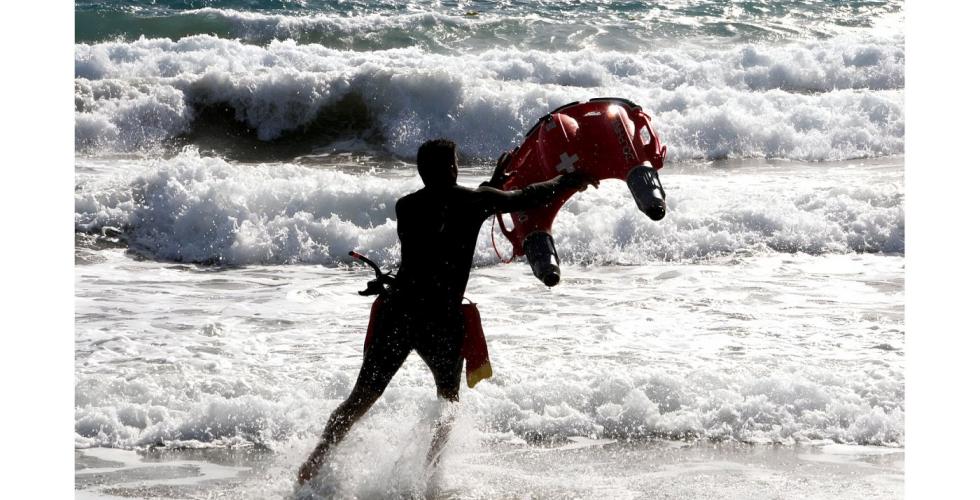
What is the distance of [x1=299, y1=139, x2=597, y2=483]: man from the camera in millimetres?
4609

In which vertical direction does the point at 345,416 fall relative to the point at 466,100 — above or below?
below

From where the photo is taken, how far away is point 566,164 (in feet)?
16.4

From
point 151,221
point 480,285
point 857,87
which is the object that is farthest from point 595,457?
point 857,87

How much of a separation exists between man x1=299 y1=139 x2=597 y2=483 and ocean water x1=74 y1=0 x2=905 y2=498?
0.42 meters

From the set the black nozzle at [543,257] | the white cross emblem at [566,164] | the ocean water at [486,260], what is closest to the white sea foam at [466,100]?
the ocean water at [486,260]

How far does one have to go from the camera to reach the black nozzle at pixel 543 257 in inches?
187

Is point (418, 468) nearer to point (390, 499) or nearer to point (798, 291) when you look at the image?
point (390, 499)

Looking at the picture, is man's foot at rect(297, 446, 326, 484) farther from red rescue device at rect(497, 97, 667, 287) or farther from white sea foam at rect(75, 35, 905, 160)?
white sea foam at rect(75, 35, 905, 160)

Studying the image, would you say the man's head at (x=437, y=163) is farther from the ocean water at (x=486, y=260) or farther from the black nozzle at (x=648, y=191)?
the ocean water at (x=486, y=260)

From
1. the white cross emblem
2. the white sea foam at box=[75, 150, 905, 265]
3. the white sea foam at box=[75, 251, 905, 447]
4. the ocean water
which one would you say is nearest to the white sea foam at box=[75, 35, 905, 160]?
the ocean water

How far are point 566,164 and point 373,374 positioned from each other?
1.30 metres

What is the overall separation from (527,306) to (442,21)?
15897mm

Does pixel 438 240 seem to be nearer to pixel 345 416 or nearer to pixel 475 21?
pixel 345 416

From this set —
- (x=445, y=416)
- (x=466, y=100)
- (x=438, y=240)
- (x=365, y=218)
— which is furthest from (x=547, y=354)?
(x=466, y=100)
